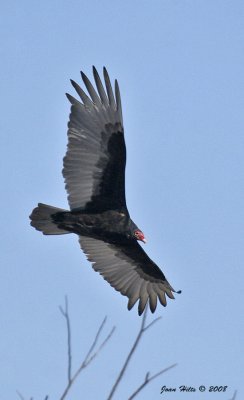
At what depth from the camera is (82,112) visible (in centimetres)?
921

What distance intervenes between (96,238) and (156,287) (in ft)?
3.48

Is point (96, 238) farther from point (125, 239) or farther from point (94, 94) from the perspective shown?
point (94, 94)

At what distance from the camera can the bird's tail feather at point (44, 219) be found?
30.0 feet

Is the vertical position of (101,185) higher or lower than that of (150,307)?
higher

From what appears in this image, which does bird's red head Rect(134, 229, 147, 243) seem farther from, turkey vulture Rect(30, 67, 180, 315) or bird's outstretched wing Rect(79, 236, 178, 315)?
bird's outstretched wing Rect(79, 236, 178, 315)

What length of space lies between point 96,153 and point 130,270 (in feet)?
5.66

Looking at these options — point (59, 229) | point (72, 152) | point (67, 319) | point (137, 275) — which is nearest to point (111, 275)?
point (137, 275)

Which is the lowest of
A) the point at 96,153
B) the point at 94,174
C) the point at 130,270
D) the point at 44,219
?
the point at 130,270

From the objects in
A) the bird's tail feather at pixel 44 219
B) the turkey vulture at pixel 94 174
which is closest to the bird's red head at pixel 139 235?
the turkey vulture at pixel 94 174

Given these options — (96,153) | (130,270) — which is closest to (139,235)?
(130,270)

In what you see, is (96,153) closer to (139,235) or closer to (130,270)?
(139,235)

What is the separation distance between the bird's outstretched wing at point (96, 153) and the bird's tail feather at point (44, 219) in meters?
0.29

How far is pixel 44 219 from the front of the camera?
9188mm

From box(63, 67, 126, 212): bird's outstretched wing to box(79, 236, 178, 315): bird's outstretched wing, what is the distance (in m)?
0.79
